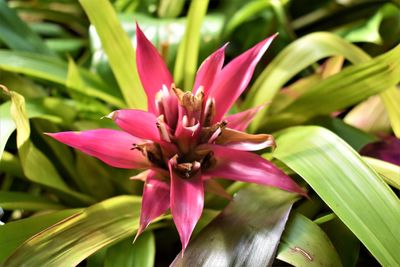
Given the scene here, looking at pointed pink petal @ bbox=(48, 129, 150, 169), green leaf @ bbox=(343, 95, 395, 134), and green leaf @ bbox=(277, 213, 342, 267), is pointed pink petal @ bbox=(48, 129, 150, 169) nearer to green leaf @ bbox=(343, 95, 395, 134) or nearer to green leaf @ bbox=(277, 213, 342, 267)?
green leaf @ bbox=(277, 213, 342, 267)

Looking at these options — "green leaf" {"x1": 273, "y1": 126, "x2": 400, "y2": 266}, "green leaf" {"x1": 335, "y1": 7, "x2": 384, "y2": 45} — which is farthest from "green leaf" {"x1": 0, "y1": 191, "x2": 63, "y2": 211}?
"green leaf" {"x1": 335, "y1": 7, "x2": 384, "y2": 45}

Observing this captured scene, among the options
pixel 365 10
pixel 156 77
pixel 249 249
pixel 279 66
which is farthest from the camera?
pixel 365 10

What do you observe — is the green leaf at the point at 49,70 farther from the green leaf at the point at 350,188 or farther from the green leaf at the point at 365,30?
the green leaf at the point at 365,30

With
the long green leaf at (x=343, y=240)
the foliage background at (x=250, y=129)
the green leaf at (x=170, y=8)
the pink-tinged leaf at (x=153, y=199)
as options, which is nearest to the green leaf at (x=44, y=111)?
the foliage background at (x=250, y=129)

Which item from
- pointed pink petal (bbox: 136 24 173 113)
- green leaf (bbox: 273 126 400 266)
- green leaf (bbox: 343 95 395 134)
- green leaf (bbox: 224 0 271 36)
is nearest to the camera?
green leaf (bbox: 273 126 400 266)

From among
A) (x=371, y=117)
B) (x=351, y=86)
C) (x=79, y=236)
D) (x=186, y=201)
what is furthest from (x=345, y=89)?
(x=79, y=236)

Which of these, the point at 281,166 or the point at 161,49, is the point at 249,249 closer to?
the point at 281,166

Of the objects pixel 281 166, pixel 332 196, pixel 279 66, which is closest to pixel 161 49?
pixel 279 66
